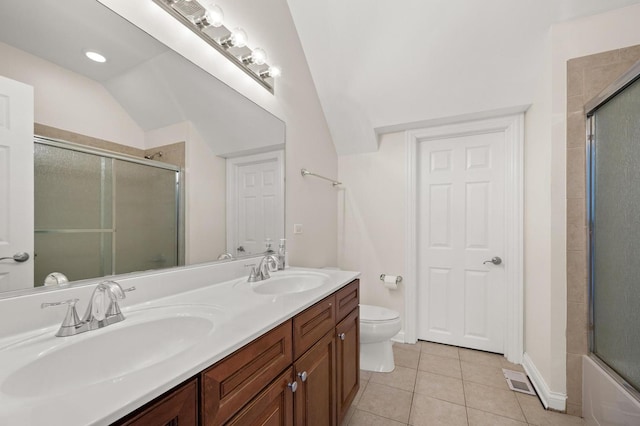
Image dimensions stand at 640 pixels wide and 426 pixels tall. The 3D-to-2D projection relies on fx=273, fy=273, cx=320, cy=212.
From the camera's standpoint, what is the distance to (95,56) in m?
0.95

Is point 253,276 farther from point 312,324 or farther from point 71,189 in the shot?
point 71,189

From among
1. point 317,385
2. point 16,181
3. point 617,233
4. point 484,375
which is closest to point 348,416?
point 317,385

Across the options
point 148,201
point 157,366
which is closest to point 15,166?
point 148,201

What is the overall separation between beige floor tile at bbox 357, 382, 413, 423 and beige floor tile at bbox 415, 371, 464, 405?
0.13 m

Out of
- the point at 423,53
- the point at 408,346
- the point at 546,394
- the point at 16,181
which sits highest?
the point at 423,53

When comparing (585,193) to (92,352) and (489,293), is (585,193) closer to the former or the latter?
(489,293)

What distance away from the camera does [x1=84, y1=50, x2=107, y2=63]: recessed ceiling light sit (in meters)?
0.93

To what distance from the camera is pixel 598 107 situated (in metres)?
1.47

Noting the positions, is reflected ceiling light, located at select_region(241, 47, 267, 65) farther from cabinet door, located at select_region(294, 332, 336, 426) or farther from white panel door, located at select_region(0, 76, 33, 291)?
cabinet door, located at select_region(294, 332, 336, 426)

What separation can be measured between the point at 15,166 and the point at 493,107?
8.66 feet

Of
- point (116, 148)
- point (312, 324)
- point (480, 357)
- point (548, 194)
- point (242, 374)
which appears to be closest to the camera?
point (242, 374)

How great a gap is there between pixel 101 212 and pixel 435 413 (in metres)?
1.96

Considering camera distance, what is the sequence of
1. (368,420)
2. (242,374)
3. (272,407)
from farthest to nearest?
(368,420) < (272,407) < (242,374)

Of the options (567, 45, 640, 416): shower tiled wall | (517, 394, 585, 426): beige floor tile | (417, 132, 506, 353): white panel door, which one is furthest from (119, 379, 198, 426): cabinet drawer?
(417, 132, 506, 353): white panel door
